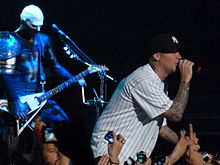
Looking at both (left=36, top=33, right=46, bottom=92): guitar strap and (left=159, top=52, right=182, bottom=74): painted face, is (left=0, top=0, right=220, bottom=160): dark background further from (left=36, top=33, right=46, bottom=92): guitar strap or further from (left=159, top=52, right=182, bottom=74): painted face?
(left=159, top=52, right=182, bottom=74): painted face

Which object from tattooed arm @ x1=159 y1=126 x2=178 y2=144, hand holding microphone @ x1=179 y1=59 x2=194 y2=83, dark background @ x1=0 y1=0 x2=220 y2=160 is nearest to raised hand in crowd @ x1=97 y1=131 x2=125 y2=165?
hand holding microphone @ x1=179 y1=59 x2=194 y2=83

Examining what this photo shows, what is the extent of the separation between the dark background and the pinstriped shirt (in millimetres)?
3827

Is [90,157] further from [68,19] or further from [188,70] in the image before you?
[68,19]

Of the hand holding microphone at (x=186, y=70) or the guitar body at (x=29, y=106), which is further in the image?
the guitar body at (x=29, y=106)

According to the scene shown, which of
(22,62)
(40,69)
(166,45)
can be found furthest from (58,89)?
(166,45)

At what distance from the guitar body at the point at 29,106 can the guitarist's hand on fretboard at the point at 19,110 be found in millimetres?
60

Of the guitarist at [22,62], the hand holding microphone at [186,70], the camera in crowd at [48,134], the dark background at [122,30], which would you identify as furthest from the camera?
the dark background at [122,30]

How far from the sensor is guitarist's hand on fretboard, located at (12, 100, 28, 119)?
24.9 ft

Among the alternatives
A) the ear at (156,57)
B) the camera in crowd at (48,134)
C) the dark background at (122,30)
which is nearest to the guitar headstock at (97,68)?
the dark background at (122,30)

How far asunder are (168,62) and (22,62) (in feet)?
11.5

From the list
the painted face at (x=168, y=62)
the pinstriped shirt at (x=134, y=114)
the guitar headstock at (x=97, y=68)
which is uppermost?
the painted face at (x=168, y=62)

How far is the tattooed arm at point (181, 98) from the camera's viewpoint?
4555 mm

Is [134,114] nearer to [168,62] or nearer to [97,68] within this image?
[168,62]

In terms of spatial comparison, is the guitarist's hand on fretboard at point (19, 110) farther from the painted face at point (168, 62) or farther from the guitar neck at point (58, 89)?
the painted face at point (168, 62)
